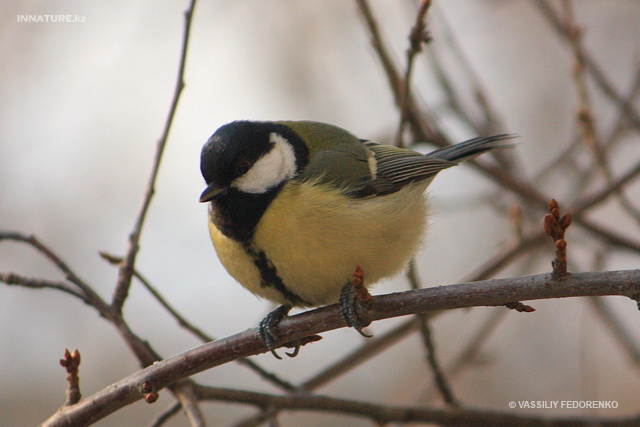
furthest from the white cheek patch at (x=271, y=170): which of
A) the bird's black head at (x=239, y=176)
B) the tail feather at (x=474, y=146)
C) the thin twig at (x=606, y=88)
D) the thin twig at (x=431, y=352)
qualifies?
the thin twig at (x=606, y=88)

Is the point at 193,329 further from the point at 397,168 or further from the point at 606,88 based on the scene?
the point at 606,88

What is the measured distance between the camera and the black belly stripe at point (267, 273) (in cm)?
246

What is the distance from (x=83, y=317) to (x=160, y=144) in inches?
153

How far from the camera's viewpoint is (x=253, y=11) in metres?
6.04

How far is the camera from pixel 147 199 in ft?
7.22

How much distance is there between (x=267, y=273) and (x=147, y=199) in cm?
55

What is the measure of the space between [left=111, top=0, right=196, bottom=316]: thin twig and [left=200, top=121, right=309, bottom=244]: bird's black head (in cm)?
31

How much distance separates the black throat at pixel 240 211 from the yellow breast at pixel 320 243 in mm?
29

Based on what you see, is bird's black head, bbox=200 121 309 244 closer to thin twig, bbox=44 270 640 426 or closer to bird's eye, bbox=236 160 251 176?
bird's eye, bbox=236 160 251 176

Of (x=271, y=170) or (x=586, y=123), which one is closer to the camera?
(x=271, y=170)

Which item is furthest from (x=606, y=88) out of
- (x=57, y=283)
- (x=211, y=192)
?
(x=57, y=283)

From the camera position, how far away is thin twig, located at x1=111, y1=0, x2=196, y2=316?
212 cm

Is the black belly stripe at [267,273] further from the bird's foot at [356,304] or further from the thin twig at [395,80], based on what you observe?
the thin twig at [395,80]

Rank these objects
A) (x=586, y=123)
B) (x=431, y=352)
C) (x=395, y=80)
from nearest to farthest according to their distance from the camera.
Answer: (x=431, y=352), (x=395, y=80), (x=586, y=123)
